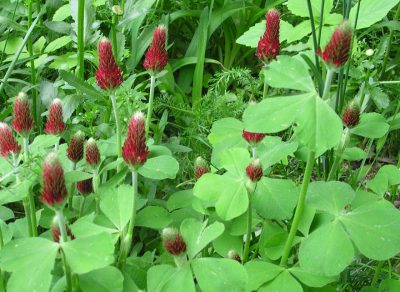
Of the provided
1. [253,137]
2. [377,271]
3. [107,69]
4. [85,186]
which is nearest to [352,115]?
[253,137]

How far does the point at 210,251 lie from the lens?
183 cm

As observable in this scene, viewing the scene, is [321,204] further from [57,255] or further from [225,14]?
[225,14]

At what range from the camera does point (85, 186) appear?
1.81 meters

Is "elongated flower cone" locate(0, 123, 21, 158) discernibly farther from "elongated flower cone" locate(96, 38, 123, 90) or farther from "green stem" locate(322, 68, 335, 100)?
"green stem" locate(322, 68, 335, 100)

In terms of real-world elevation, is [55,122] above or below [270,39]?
below

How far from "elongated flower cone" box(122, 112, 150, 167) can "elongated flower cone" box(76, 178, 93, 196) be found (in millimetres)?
383

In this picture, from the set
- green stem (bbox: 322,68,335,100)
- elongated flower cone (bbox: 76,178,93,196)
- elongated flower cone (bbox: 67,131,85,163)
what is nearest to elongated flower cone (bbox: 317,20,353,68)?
green stem (bbox: 322,68,335,100)

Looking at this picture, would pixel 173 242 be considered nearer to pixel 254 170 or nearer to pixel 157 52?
pixel 254 170

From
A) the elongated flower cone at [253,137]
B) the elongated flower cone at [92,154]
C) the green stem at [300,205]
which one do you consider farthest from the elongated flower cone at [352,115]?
the elongated flower cone at [92,154]

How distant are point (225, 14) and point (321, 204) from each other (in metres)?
1.91

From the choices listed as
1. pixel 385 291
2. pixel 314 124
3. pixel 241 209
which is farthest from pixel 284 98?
pixel 385 291

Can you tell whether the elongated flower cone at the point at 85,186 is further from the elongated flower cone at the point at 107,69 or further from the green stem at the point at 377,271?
the green stem at the point at 377,271

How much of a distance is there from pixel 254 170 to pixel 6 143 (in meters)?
0.62

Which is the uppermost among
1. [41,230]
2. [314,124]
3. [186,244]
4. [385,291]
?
[314,124]
